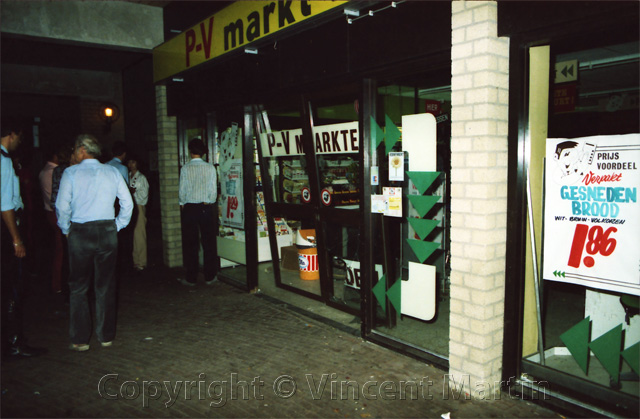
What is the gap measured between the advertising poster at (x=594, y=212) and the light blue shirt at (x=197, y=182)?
4.57 meters

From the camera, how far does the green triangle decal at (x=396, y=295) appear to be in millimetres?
4289

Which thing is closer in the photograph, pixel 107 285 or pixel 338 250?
pixel 107 285

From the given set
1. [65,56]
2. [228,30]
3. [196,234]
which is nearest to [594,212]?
[228,30]

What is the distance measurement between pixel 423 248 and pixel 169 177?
5.30 m

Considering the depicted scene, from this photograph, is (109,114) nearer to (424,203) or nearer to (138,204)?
(138,204)

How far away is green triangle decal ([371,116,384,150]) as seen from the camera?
168 inches

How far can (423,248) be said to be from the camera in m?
3.94

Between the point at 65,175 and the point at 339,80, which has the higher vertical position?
the point at 339,80

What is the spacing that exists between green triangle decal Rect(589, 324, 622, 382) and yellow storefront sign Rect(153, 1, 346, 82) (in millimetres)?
3288

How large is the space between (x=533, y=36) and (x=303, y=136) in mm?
2913

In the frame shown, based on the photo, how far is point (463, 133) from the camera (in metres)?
3.25

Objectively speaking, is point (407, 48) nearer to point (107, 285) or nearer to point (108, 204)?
point (108, 204)

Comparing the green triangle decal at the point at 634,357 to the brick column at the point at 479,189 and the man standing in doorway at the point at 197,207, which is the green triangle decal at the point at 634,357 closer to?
the brick column at the point at 479,189

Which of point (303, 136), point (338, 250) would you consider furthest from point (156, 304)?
point (303, 136)
